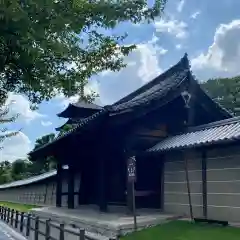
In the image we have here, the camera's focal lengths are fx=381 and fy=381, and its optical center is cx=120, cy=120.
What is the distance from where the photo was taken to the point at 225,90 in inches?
1812

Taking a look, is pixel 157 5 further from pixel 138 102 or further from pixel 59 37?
pixel 138 102

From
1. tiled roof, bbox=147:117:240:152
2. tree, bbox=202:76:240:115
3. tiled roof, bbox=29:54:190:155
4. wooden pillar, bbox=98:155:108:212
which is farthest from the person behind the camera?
tree, bbox=202:76:240:115

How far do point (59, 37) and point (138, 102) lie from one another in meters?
8.55

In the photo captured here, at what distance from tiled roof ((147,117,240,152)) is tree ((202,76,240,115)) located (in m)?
29.5

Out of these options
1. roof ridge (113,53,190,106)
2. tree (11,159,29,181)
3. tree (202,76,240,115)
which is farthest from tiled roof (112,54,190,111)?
tree (11,159,29,181)

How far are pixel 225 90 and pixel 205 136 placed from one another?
34254 millimetres

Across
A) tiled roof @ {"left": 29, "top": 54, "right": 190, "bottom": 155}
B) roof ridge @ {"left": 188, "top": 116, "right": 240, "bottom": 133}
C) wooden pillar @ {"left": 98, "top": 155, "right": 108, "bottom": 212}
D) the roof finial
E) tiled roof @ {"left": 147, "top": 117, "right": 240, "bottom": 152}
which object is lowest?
wooden pillar @ {"left": 98, "top": 155, "right": 108, "bottom": 212}

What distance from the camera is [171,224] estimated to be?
1260cm

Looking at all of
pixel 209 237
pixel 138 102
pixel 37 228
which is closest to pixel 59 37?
pixel 209 237

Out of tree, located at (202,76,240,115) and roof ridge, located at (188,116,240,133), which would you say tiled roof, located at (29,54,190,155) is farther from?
tree, located at (202,76,240,115)

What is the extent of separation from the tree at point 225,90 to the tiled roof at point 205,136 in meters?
Answer: 29.5

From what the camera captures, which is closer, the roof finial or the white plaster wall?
the roof finial

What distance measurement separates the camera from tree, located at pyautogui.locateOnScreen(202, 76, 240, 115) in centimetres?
4409

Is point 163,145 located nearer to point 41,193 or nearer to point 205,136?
point 205,136
